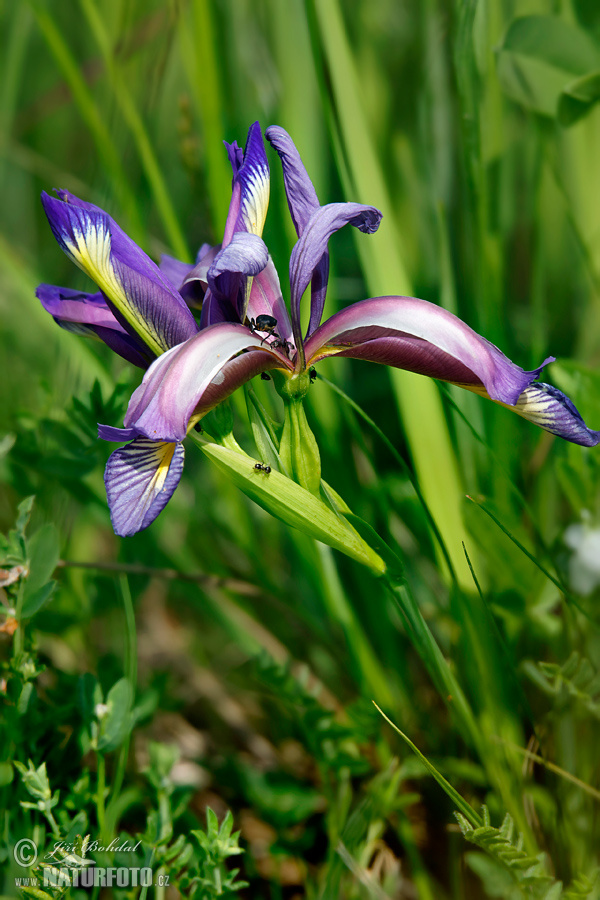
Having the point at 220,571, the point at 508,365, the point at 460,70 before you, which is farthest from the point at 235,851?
the point at 460,70

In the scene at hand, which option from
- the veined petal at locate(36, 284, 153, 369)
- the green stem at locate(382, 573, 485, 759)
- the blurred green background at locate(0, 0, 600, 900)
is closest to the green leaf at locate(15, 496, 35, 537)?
the blurred green background at locate(0, 0, 600, 900)

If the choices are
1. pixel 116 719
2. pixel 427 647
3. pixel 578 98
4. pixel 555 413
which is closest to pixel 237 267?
pixel 555 413

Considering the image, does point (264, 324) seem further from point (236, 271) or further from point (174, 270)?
point (174, 270)

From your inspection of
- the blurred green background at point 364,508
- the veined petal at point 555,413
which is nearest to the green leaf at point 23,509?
the blurred green background at point 364,508

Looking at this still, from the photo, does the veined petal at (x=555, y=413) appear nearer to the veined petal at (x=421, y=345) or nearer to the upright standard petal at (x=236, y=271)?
the veined petal at (x=421, y=345)

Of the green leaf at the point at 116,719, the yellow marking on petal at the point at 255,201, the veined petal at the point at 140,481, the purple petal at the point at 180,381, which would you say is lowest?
the green leaf at the point at 116,719

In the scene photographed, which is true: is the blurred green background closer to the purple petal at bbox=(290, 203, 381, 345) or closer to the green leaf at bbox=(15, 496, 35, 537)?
the green leaf at bbox=(15, 496, 35, 537)
